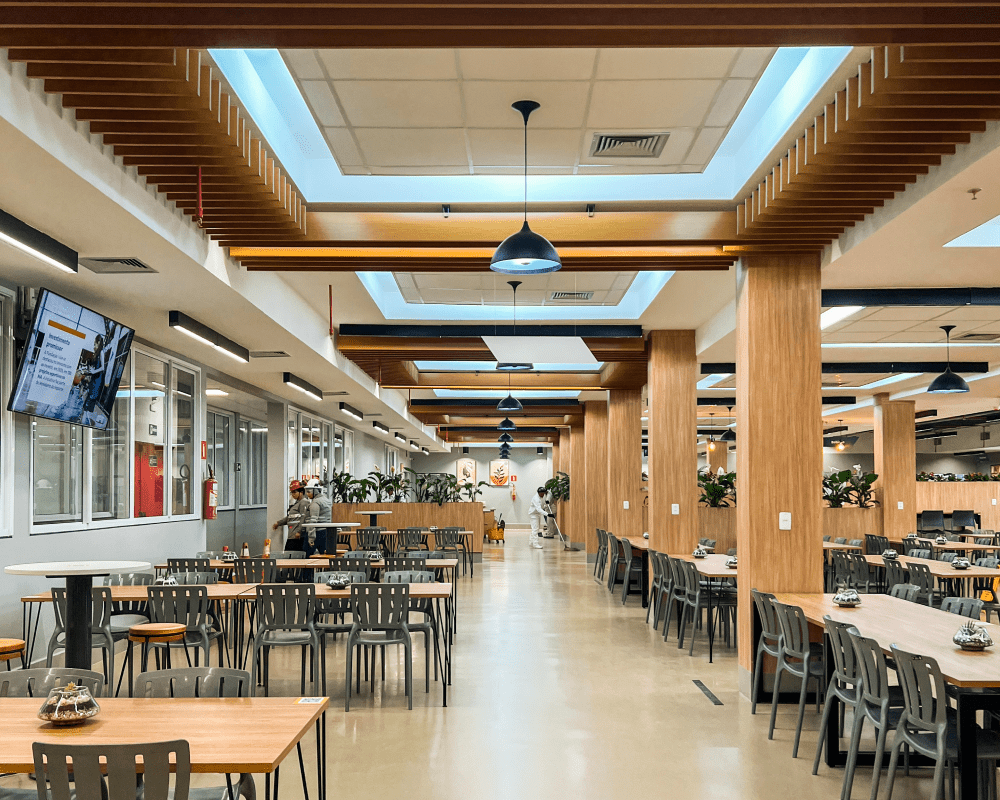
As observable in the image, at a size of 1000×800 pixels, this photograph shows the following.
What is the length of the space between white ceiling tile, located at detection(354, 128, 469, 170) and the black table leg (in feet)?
10.1

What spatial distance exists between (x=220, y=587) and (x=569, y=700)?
278 cm

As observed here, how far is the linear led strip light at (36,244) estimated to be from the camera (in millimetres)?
4902

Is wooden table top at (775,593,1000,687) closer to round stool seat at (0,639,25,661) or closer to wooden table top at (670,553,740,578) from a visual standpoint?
wooden table top at (670,553,740,578)

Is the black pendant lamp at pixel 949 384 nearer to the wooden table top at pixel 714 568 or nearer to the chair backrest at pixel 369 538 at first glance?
the wooden table top at pixel 714 568

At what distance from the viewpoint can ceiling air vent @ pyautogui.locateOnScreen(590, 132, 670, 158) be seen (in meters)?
5.50

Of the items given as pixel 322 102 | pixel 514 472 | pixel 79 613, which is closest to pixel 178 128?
pixel 322 102

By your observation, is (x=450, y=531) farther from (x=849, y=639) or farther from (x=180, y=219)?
(x=849, y=639)

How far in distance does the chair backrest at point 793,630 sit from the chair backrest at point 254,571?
174 inches

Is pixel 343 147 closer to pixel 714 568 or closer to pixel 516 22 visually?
pixel 516 22

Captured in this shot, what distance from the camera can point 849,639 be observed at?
4.41 metres

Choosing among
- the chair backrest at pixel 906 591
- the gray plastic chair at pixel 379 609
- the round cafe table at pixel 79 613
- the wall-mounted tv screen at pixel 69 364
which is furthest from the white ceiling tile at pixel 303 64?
the chair backrest at pixel 906 591

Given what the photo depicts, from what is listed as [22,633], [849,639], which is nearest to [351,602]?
[22,633]

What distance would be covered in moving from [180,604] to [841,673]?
4310 mm

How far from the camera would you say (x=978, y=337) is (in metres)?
10.3
